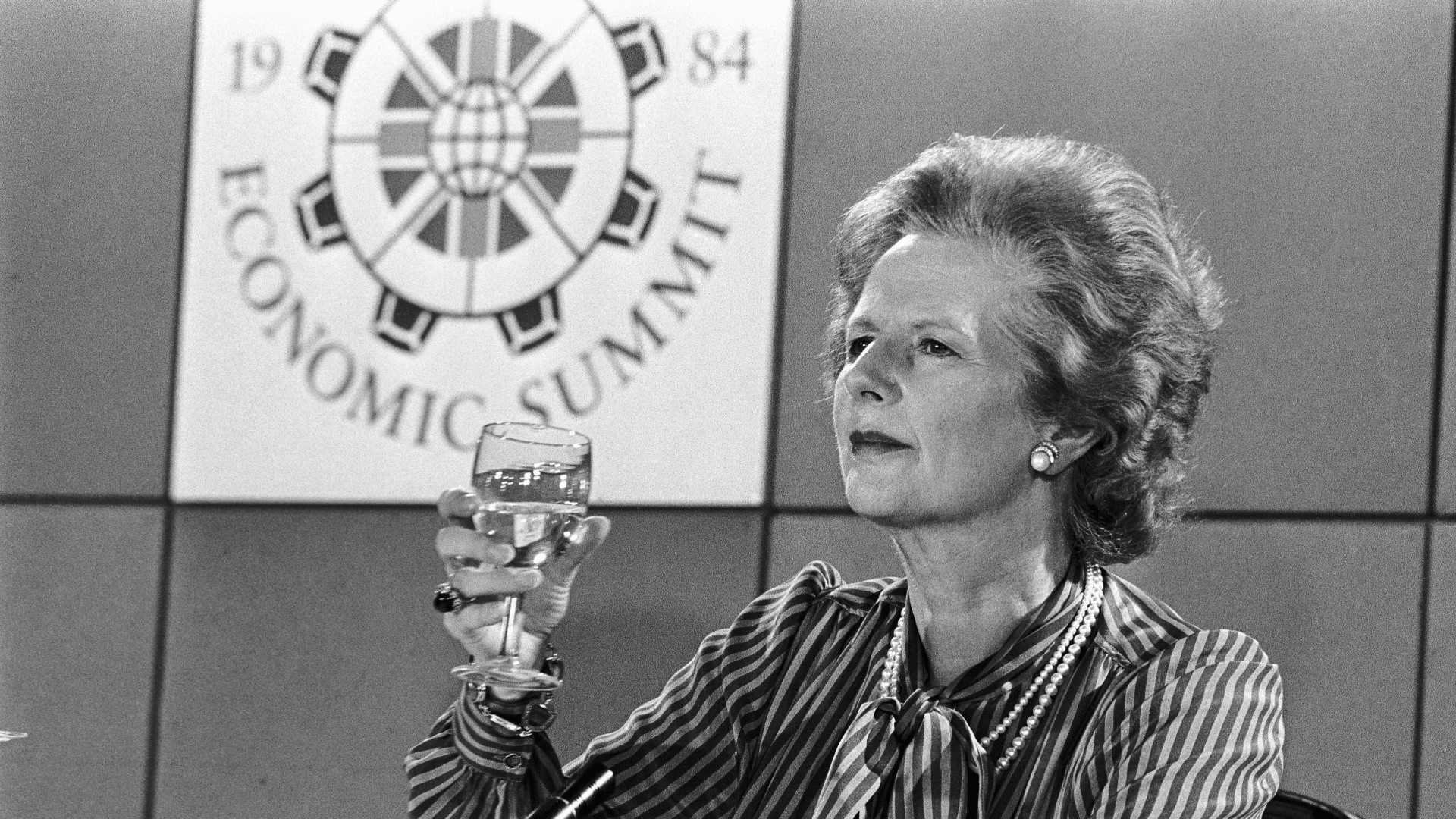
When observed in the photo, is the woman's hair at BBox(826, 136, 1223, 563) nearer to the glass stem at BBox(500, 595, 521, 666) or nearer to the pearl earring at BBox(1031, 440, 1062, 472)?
the pearl earring at BBox(1031, 440, 1062, 472)

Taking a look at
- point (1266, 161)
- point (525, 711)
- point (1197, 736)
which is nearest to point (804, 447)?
point (1266, 161)

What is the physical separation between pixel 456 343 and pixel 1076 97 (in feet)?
3.06

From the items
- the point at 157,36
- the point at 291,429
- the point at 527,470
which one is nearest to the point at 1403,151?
the point at 527,470

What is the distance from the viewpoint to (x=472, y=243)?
238 centimetres

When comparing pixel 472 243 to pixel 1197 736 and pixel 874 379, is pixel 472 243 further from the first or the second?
pixel 1197 736

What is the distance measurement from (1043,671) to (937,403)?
243 mm

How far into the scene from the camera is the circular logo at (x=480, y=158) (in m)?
2.35

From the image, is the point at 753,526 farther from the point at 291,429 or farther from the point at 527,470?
the point at 527,470

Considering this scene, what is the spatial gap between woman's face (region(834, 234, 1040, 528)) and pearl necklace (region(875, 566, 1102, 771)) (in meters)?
0.11

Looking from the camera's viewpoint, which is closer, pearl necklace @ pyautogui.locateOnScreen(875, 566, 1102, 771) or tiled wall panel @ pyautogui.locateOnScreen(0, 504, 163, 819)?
pearl necklace @ pyautogui.locateOnScreen(875, 566, 1102, 771)

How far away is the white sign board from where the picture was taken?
2.29 m

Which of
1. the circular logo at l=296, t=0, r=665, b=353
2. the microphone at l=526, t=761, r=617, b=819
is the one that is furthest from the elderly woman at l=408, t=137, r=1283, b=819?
the circular logo at l=296, t=0, r=665, b=353

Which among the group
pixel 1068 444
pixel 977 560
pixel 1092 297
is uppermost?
pixel 1092 297

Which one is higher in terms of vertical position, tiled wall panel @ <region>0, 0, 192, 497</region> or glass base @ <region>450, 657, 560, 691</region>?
tiled wall panel @ <region>0, 0, 192, 497</region>
